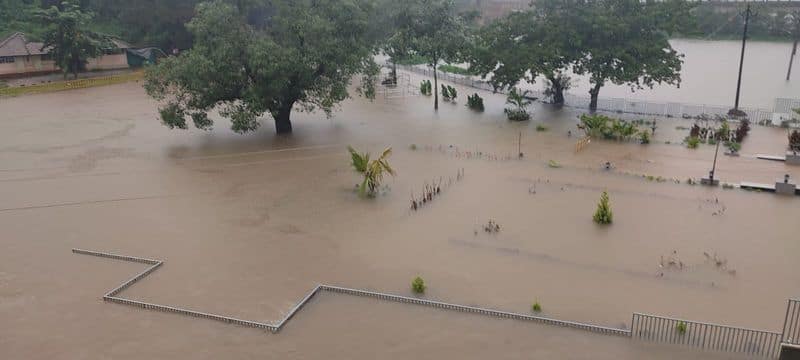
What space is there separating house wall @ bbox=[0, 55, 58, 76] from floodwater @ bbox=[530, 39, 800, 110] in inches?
1201

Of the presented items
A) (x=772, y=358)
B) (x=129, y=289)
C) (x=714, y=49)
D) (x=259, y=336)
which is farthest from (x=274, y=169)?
(x=714, y=49)

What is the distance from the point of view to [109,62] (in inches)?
1708

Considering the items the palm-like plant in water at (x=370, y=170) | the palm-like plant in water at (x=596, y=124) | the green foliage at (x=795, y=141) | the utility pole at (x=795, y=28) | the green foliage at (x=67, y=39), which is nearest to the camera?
the palm-like plant in water at (x=370, y=170)

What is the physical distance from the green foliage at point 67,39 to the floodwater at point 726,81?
27.1 metres

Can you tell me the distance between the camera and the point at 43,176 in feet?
64.1

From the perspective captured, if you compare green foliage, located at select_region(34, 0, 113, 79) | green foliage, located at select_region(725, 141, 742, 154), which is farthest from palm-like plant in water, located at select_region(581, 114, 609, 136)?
green foliage, located at select_region(34, 0, 113, 79)

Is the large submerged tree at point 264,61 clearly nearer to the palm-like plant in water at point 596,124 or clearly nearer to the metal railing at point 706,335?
the palm-like plant in water at point 596,124

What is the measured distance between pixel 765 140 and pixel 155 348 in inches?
828

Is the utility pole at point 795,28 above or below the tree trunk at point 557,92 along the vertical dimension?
above

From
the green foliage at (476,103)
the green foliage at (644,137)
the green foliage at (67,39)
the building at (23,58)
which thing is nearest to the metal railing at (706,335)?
the green foliage at (644,137)

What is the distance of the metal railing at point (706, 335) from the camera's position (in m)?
9.87

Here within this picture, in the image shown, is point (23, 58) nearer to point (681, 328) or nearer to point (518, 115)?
point (518, 115)

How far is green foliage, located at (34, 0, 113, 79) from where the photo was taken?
36812 millimetres

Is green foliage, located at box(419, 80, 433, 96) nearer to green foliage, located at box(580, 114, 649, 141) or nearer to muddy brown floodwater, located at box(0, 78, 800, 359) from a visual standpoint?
muddy brown floodwater, located at box(0, 78, 800, 359)
